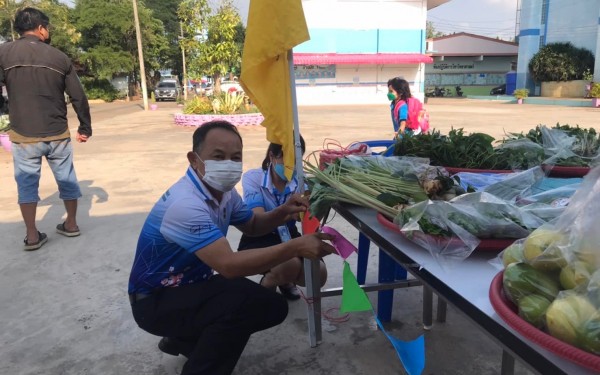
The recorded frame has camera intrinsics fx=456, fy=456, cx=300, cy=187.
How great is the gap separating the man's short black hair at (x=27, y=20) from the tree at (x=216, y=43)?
434 inches

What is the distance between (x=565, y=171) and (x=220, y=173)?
170cm

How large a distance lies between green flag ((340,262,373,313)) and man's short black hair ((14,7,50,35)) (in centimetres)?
345

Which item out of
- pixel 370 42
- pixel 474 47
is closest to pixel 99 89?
pixel 370 42

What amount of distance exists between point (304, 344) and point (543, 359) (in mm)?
1784

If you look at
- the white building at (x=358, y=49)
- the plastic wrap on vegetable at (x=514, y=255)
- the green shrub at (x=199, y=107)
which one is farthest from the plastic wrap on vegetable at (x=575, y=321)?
the white building at (x=358, y=49)

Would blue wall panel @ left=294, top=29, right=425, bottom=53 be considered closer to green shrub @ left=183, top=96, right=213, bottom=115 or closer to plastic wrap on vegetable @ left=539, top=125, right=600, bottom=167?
green shrub @ left=183, top=96, right=213, bottom=115

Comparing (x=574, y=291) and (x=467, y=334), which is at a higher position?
(x=574, y=291)

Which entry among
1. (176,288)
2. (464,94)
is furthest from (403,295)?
(464,94)

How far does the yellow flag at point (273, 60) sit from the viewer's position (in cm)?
203

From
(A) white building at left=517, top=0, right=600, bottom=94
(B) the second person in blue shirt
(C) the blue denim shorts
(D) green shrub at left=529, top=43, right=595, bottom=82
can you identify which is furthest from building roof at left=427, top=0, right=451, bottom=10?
(B) the second person in blue shirt

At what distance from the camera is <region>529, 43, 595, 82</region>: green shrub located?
2639 centimetres

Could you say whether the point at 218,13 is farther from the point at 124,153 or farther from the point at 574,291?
the point at 574,291

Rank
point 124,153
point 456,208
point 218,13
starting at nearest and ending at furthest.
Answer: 1. point 456,208
2. point 124,153
3. point 218,13

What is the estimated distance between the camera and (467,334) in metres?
2.60
